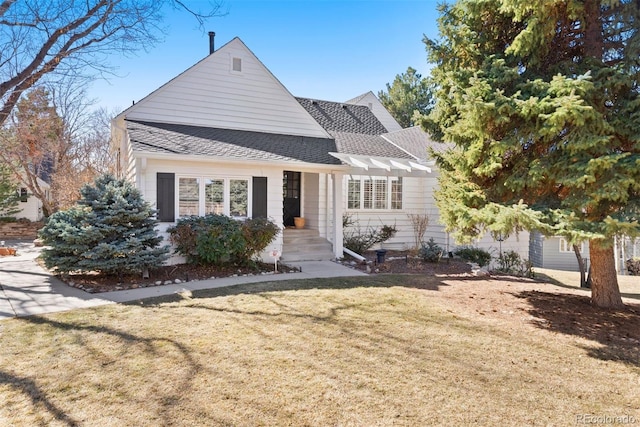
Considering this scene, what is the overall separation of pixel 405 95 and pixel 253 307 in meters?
28.5

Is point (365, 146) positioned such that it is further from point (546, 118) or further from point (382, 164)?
point (546, 118)

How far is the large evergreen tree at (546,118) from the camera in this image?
17.5 ft

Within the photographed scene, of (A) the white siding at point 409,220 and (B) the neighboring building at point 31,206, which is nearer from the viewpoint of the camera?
(A) the white siding at point 409,220

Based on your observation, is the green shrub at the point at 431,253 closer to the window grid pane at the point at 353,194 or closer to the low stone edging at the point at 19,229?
→ the window grid pane at the point at 353,194

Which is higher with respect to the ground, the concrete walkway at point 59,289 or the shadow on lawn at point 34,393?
the concrete walkway at point 59,289

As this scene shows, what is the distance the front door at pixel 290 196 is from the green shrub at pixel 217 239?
3.86 metres

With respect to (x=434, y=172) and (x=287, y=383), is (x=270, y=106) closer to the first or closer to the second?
(x=434, y=172)

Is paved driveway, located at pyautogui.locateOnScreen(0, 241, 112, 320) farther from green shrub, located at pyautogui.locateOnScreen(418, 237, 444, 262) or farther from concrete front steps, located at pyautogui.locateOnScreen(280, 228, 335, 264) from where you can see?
green shrub, located at pyautogui.locateOnScreen(418, 237, 444, 262)

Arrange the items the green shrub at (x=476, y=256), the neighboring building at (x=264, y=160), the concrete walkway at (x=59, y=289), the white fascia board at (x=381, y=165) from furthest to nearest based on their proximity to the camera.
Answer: the green shrub at (x=476, y=256) < the white fascia board at (x=381, y=165) < the neighboring building at (x=264, y=160) < the concrete walkway at (x=59, y=289)

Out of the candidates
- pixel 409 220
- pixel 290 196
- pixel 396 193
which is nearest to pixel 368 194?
pixel 396 193

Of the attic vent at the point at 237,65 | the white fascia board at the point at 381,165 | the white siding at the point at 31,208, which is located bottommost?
the white siding at the point at 31,208

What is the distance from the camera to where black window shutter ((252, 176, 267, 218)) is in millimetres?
11203

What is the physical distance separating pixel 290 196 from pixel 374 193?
3.24m

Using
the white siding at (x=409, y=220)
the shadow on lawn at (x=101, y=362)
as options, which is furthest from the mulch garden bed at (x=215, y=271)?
the shadow on lawn at (x=101, y=362)
